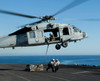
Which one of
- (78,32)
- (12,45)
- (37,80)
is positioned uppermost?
(78,32)

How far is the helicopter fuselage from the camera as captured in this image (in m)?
21.0

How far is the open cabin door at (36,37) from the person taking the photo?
21.1m

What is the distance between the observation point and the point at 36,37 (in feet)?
69.8

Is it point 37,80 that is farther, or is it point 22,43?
point 22,43

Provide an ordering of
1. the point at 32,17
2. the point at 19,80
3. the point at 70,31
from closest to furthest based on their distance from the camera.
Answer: the point at 19,80 → the point at 32,17 → the point at 70,31

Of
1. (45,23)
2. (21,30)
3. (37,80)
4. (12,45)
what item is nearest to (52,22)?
(45,23)

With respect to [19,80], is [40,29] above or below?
above

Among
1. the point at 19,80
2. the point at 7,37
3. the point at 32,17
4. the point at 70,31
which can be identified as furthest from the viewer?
the point at 70,31

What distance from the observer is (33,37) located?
21.2m

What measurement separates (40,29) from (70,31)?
4.29 metres

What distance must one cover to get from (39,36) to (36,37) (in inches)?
16.8

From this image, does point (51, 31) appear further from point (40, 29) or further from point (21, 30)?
point (21, 30)

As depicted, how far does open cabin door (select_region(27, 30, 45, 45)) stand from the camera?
21.1 metres

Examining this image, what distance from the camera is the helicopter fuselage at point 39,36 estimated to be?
21031mm
